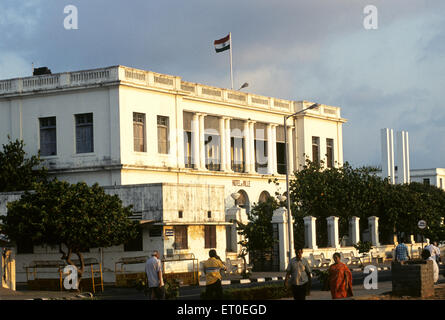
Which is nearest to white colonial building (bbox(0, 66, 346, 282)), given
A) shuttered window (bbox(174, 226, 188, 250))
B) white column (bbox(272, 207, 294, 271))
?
white column (bbox(272, 207, 294, 271))

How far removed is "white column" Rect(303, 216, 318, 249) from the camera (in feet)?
169

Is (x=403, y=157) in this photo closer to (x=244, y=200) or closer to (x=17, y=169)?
(x=244, y=200)

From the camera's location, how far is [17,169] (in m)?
51.2

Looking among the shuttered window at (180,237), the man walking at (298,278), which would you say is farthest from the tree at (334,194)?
the man walking at (298,278)

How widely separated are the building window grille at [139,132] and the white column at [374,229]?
1679 centimetres

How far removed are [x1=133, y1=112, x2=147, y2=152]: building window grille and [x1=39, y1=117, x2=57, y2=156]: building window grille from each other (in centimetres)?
476

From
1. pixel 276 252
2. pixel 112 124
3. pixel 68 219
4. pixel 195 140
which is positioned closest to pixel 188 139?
pixel 195 140

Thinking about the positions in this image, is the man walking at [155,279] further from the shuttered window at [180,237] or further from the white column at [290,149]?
the white column at [290,149]

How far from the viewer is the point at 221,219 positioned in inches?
1772

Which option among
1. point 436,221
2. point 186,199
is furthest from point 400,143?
point 186,199

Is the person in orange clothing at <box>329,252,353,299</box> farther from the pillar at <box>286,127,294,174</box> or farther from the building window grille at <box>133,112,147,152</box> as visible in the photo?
the pillar at <box>286,127,294,174</box>

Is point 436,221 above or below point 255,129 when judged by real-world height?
below
